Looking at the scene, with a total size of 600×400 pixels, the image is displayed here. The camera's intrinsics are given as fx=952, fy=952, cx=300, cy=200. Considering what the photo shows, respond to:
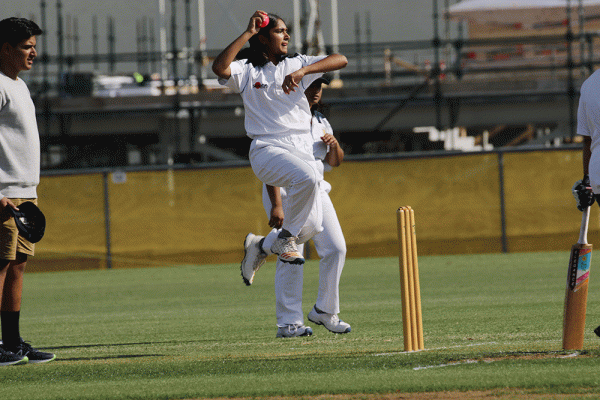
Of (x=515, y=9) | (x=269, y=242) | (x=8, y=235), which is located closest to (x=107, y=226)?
(x=269, y=242)

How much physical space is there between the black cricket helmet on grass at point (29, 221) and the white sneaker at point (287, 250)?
156 centimetres

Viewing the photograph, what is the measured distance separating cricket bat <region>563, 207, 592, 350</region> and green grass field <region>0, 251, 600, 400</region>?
14 centimetres

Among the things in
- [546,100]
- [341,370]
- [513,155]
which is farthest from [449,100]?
[341,370]

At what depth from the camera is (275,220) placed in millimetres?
6473

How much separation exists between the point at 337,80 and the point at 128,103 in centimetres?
562

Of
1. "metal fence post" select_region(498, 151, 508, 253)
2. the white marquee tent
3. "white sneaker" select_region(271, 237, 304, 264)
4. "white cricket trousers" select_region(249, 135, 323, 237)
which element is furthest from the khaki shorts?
the white marquee tent

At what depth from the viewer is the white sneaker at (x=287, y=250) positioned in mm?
6141

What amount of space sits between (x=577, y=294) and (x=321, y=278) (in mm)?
2095

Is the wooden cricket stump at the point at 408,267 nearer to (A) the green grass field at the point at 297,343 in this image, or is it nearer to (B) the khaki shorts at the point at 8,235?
(A) the green grass field at the point at 297,343

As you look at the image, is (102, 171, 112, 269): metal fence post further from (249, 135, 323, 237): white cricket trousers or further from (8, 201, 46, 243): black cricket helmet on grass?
(8, 201, 46, 243): black cricket helmet on grass

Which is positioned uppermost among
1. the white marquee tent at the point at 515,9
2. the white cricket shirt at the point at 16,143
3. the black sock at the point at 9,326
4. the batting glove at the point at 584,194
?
the white marquee tent at the point at 515,9

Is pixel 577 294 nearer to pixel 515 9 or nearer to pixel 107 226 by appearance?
pixel 107 226

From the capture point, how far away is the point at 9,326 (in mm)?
5730

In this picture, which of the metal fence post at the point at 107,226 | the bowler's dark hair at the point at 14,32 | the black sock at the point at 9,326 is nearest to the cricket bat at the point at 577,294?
the black sock at the point at 9,326
